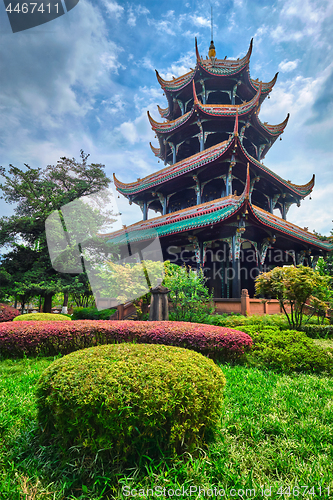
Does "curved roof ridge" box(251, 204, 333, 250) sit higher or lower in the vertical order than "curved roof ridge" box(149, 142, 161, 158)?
lower

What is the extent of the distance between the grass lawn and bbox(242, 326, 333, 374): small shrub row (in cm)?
192

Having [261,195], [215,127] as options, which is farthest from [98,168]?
[261,195]

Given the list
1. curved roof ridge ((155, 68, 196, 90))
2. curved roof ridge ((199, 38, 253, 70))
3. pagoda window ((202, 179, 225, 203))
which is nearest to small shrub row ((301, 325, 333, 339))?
pagoda window ((202, 179, 225, 203))

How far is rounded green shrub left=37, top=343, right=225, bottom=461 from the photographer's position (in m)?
2.14

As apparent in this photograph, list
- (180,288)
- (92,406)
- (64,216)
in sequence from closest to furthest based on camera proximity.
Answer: (92,406) → (180,288) → (64,216)

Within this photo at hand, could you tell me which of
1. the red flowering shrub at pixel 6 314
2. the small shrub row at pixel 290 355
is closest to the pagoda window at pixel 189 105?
the red flowering shrub at pixel 6 314

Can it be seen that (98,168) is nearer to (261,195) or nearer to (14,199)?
(14,199)

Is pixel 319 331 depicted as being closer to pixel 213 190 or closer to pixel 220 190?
pixel 220 190

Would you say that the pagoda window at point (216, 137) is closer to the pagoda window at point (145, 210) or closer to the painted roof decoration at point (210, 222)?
the pagoda window at point (145, 210)

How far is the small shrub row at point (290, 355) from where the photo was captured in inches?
207

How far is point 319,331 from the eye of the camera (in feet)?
27.3

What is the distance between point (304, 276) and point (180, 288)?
184 inches

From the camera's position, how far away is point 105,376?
2.35m

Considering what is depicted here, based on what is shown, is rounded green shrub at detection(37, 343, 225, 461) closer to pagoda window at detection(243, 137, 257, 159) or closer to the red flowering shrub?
the red flowering shrub
